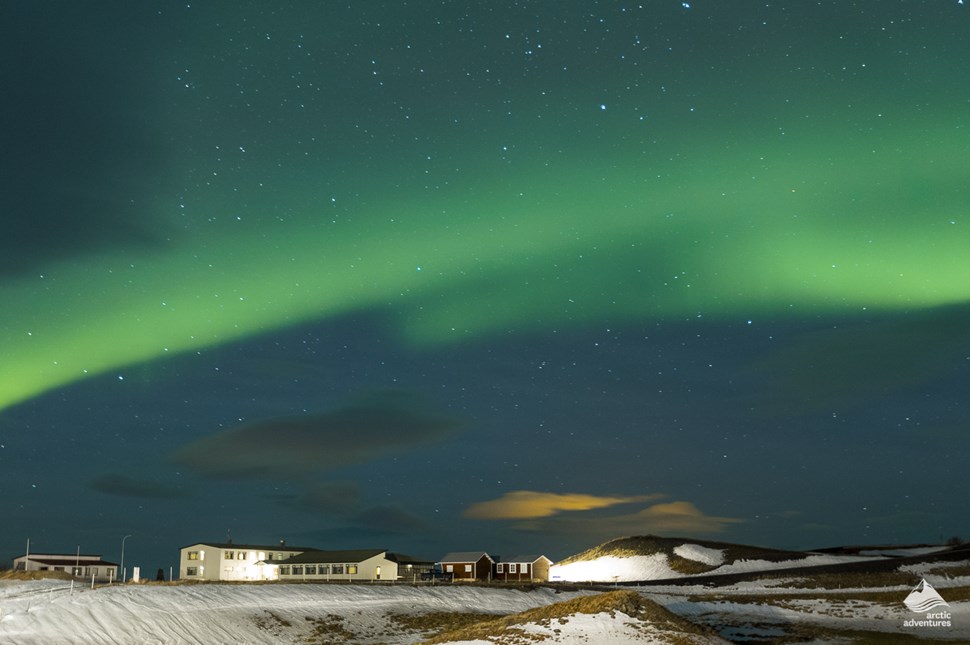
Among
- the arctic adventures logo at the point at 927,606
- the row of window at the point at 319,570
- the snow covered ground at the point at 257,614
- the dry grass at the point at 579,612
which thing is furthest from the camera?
the row of window at the point at 319,570

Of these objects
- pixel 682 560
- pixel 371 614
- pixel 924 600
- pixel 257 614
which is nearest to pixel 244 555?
pixel 371 614

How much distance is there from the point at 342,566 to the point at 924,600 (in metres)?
63.0

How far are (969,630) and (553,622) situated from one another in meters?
27.2

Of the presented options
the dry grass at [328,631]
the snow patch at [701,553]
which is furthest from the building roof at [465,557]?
the dry grass at [328,631]

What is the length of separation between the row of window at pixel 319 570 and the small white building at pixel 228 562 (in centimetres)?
323

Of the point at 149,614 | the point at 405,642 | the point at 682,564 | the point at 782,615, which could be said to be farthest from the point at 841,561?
the point at 149,614

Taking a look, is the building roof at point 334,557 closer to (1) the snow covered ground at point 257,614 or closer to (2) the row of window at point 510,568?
(2) the row of window at point 510,568

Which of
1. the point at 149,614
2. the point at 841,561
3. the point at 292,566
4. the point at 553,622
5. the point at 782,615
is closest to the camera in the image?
the point at 553,622

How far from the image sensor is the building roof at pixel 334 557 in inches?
4178

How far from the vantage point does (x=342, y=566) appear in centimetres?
10544

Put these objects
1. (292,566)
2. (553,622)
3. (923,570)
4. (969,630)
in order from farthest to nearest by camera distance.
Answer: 1. (292,566)
2. (923,570)
3. (969,630)
4. (553,622)

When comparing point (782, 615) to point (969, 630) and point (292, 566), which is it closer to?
point (969, 630)

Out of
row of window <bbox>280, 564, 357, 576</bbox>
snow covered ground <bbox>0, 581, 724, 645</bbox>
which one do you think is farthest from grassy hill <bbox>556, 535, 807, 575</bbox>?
snow covered ground <bbox>0, 581, 724, 645</bbox>

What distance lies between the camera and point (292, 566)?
352 feet
